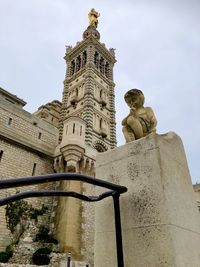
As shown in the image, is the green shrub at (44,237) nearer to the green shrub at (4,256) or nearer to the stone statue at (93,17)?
the green shrub at (4,256)

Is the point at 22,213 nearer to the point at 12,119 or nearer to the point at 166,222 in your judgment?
the point at 12,119

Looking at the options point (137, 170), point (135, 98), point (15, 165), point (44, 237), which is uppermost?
point (15, 165)

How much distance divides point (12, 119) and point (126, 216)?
15.3 metres

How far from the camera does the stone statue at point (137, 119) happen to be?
2982 mm

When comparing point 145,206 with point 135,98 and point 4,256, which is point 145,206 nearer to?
point 135,98

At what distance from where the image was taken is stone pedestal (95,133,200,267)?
202 cm

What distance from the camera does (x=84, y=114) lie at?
26.1 m

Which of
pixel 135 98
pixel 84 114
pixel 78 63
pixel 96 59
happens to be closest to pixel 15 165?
pixel 84 114

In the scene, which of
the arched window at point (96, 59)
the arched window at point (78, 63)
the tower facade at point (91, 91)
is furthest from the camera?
the arched window at point (78, 63)

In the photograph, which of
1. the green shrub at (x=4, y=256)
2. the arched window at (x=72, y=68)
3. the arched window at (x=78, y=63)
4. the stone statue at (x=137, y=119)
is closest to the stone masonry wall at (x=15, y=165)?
the green shrub at (x=4, y=256)

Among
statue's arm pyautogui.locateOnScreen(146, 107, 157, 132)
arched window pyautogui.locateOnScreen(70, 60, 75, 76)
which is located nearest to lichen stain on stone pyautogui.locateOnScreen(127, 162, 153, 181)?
statue's arm pyautogui.locateOnScreen(146, 107, 157, 132)

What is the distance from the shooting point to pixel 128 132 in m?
3.02

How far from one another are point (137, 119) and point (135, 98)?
35 centimetres

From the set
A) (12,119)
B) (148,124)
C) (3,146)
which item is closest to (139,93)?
(148,124)
